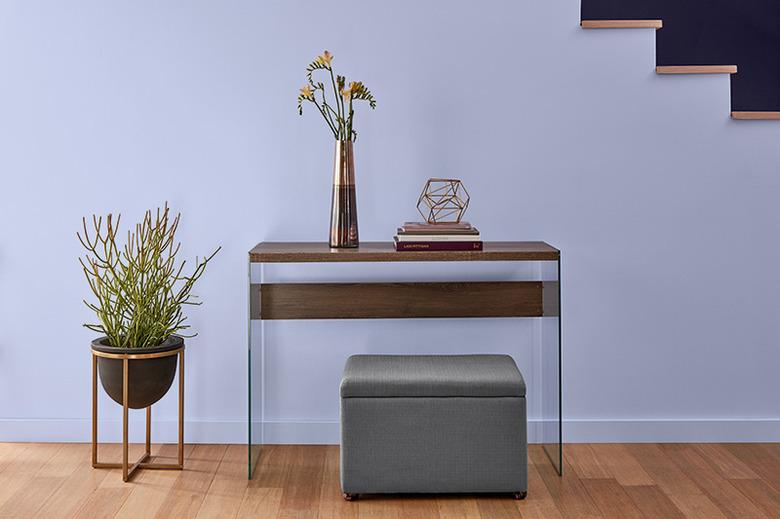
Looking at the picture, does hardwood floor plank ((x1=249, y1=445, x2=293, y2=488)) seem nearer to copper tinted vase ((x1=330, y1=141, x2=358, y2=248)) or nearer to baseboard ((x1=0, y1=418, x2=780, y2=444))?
baseboard ((x1=0, y1=418, x2=780, y2=444))

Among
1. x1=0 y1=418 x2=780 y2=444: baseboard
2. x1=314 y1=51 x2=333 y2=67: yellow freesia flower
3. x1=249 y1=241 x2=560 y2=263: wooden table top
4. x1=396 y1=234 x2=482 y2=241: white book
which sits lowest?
x1=0 y1=418 x2=780 y2=444: baseboard

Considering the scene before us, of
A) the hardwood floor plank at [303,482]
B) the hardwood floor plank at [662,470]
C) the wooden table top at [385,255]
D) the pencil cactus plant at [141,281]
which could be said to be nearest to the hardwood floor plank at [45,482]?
the pencil cactus plant at [141,281]

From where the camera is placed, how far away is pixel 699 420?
11.1ft

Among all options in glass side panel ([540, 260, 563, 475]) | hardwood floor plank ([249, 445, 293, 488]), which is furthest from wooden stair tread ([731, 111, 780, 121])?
hardwood floor plank ([249, 445, 293, 488])

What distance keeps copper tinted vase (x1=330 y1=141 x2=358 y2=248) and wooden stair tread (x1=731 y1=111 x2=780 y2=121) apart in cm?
139

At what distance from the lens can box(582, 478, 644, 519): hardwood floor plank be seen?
2.68 meters

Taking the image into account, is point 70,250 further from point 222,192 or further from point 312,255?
point 312,255

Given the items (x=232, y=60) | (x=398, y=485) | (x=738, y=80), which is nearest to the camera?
(x=398, y=485)

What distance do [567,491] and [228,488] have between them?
1.07 m

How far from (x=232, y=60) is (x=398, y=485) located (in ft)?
5.26

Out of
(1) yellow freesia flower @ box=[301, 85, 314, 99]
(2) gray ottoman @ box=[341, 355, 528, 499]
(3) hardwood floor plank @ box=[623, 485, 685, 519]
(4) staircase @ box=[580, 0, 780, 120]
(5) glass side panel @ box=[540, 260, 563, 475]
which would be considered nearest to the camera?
(3) hardwood floor plank @ box=[623, 485, 685, 519]

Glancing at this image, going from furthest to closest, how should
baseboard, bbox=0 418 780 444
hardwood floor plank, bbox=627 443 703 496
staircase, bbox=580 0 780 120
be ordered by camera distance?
staircase, bbox=580 0 780 120, baseboard, bbox=0 418 780 444, hardwood floor plank, bbox=627 443 703 496

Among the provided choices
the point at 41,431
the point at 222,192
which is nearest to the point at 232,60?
the point at 222,192

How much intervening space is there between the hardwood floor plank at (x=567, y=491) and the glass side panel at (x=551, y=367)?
0.11 feet
